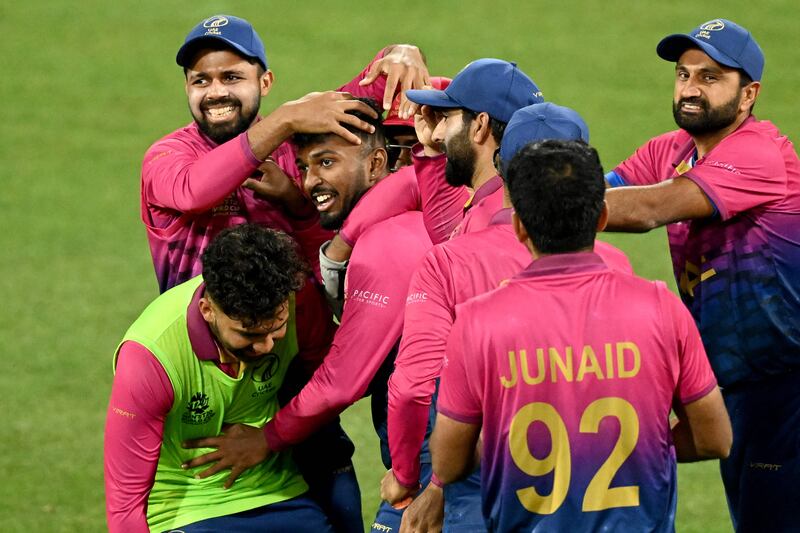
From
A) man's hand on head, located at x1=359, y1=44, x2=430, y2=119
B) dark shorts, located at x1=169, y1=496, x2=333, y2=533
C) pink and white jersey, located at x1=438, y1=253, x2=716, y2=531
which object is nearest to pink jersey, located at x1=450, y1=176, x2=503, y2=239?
pink and white jersey, located at x1=438, y1=253, x2=716, y2=531

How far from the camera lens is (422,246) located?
5527mm

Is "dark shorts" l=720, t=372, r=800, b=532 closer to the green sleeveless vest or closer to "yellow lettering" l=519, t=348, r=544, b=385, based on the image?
the green sleeveless vest

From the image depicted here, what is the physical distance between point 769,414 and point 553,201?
226 cm

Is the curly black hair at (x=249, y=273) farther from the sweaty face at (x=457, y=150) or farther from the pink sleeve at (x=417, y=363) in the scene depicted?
the sweaty face at (x=457, y=150)

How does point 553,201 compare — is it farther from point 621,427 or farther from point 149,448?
point 149,448

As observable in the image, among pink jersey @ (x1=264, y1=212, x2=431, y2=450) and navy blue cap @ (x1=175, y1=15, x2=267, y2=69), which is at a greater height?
navy blue cap @ (x1=175, y1=15, x2=267, y2=69)

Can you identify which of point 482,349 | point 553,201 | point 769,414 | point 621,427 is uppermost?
point 553,201

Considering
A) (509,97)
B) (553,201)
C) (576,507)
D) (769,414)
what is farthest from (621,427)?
(769,414)

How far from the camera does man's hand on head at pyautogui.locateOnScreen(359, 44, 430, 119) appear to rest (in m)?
6.36

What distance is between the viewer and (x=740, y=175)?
5535 mm

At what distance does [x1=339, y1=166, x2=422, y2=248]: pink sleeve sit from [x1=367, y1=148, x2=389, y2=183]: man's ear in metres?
0.22

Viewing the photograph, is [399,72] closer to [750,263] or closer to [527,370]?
[750,263]

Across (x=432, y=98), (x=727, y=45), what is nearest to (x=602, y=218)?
(x=432, y=98)

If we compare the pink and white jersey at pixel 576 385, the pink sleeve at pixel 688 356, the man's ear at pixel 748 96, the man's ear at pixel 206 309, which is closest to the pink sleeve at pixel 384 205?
the man's ear at pixel 206 309
